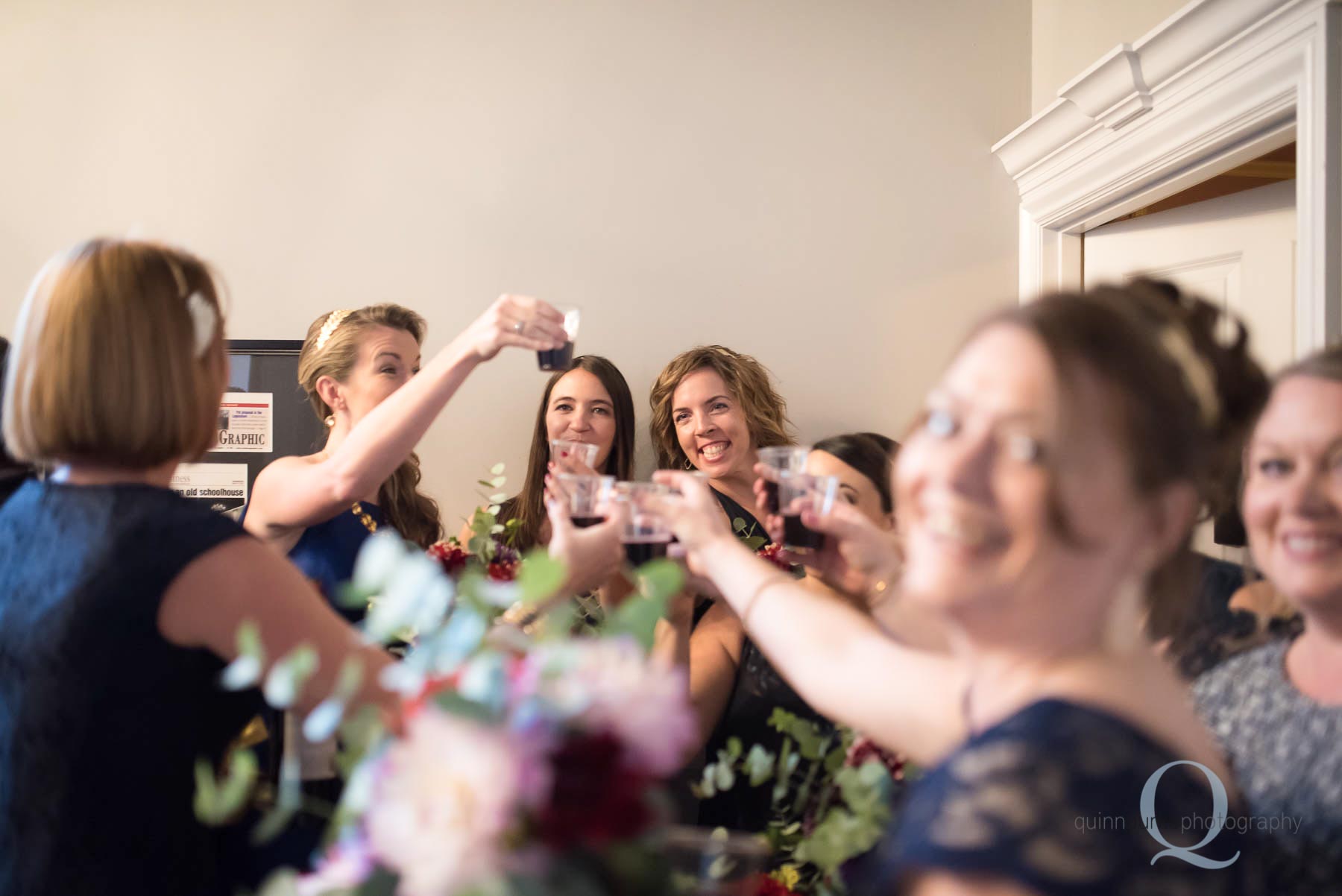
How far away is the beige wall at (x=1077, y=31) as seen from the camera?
2.81 metres

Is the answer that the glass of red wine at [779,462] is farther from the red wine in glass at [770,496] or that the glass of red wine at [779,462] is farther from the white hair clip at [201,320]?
the white hair clip at [201,320]

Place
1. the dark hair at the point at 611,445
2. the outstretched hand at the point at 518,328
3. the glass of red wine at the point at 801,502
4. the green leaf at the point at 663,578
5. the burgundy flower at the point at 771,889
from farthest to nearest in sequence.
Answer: the dark hair at the point at 611,445, the outstretched hand at the point at 518,328, the glass of red wine at the point at 801,502, the burgundy flower at the point at 771,889, the green leaf at the point at 663,578

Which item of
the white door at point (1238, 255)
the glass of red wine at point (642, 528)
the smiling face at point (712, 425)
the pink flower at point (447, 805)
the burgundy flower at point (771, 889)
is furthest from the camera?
the smiling face at point (712, 425)

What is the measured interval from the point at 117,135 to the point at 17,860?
2959 millimetres

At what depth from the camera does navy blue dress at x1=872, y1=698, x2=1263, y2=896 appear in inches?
24.4

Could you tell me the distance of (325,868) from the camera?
2.26 feet

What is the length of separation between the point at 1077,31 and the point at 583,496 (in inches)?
103

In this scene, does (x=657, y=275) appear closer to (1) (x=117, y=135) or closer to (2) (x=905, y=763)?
(1) (x=117, y=135)

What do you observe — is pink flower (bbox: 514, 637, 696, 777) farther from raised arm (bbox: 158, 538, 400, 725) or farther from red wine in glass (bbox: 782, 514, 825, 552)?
red wine in glass (bbox: 782, 514, 825, 552)

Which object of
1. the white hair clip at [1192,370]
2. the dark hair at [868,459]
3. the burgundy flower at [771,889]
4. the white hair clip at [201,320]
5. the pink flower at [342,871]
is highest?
the white hair clip at [201,320]

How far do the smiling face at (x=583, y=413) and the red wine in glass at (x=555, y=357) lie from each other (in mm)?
1282

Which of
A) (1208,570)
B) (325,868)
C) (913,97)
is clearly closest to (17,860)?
(325,868)

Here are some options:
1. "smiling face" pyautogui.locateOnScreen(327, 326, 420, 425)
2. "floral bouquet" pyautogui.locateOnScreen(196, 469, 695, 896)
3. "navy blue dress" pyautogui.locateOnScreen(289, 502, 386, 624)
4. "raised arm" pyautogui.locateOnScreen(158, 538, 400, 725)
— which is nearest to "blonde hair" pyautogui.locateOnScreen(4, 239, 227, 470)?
"raised arm" pyautogui.locateOnScreen(158, 538, 400, 725)

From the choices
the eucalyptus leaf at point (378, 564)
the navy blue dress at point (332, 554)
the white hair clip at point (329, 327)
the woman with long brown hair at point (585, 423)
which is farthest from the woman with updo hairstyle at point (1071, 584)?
the woman with long brown hair at point (585, 423)
